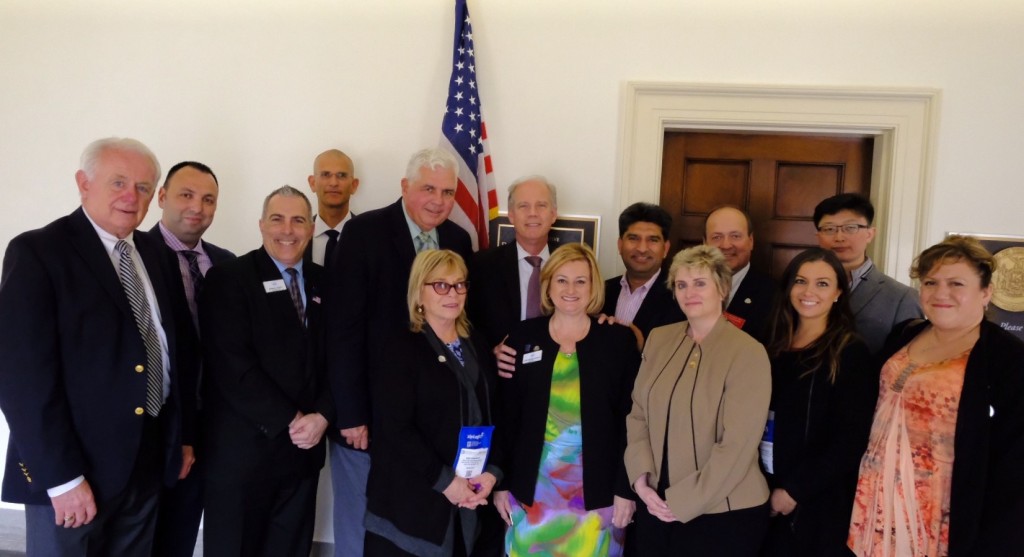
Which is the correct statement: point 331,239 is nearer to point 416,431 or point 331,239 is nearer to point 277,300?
point 277,300

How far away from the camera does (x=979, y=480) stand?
172 centimetres

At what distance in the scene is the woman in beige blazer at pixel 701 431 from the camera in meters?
1.90

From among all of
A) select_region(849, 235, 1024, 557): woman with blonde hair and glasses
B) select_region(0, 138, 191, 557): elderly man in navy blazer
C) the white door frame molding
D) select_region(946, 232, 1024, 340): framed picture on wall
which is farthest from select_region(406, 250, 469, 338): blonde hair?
select_region(946, 232, 1024, 340): framed picture on wall

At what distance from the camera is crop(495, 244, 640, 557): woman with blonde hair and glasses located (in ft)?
7.00

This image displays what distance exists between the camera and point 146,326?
81.3 inches

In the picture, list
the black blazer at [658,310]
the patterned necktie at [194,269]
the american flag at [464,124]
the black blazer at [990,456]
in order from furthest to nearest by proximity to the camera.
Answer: the american flag at [464,124] < the patterned necktie at [194,269] < the black blazer at [658,310] < the black blazer at [990,456]

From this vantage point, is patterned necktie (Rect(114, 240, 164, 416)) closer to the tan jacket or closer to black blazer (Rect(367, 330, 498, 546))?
black blazer (Rect(367, 330, 498, 546))

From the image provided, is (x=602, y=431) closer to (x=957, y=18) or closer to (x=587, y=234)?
(x=587, y=234)

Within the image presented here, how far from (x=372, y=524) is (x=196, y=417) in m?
0.87

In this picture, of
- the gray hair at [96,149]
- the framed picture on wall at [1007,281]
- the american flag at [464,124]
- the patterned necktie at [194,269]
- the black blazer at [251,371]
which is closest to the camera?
the gray hair at [96,149]

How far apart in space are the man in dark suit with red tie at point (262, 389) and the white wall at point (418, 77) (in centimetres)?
110

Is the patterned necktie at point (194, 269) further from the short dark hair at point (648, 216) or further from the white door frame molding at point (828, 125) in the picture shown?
the white door frame molding at point (828, 125)

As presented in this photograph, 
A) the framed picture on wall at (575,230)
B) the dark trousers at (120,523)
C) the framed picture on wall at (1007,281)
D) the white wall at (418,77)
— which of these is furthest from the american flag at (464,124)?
the framed picture on wall at (1007,281)

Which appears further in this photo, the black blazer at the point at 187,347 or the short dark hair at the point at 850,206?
the short dark hair at the point at 850,206
